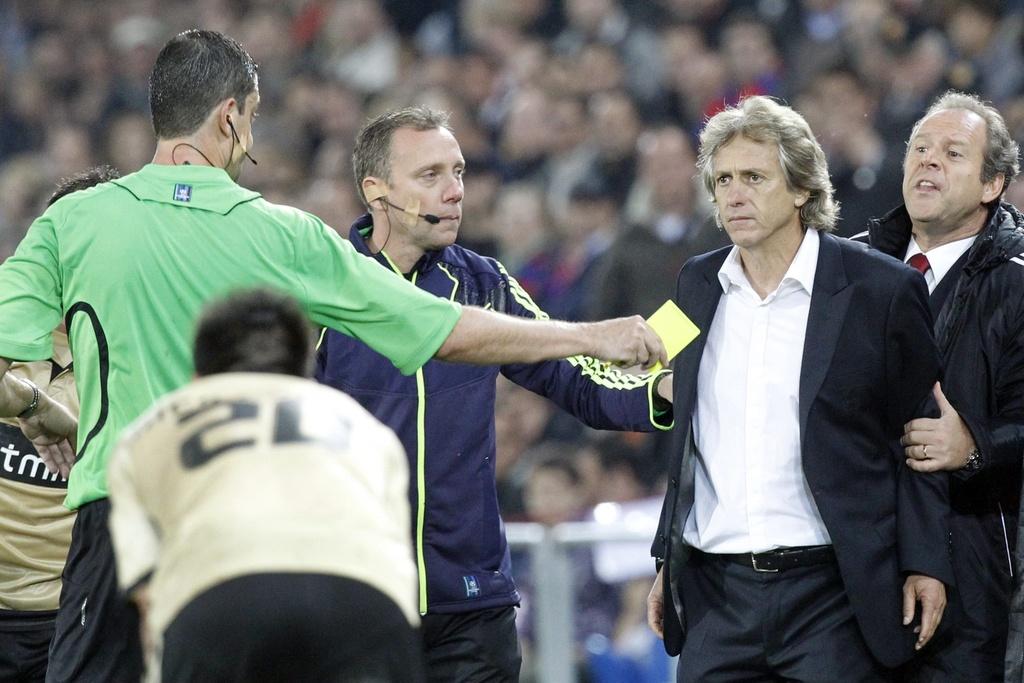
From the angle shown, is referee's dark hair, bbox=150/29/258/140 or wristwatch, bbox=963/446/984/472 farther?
wristwatch, bbox=963/446/984/472

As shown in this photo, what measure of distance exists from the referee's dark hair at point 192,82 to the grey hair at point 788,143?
1272 millimetres

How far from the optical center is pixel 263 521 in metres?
2.94

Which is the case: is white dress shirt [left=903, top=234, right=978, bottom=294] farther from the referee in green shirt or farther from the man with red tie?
the referee in green shirt

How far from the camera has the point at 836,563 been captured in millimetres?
4152

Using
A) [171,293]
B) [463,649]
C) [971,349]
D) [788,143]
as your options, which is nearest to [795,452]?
[971,349]

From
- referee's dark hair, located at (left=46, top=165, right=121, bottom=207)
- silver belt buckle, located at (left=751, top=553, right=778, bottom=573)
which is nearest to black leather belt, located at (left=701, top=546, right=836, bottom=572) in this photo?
silver belt buckle, located at (left=751, top=553, right=778, bottom=573)

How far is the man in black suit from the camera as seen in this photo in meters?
4.12

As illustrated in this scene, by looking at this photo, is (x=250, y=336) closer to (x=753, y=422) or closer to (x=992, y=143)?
(x=753, y=422)

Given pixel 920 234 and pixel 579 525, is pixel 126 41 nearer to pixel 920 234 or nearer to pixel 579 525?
pixel 579 525

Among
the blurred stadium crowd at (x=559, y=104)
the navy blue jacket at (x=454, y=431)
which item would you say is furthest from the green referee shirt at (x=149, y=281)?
the blurred stadium crowd at (x=559, y=104)

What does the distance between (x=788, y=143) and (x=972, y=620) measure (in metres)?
1.35

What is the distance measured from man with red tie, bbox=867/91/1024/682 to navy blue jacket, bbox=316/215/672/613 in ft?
2.71

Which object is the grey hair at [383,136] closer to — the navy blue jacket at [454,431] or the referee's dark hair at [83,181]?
the navy blue jacket at [454,431]

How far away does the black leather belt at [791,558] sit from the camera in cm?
413
